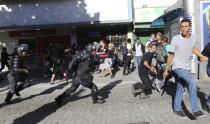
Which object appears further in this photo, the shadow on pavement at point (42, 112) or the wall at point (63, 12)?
the wall at point (63, 12)

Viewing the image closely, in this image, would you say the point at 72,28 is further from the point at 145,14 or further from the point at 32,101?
the point at 32,101

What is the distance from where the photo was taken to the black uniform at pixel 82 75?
10664 mm

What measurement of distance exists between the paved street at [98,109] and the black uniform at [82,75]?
29 cm

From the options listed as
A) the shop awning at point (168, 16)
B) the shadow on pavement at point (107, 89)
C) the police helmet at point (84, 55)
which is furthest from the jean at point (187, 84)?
the shop awning at point (168, 16)

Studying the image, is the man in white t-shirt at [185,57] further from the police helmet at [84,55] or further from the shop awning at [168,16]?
the shop awning at [168,16]

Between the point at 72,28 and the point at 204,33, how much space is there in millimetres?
12204

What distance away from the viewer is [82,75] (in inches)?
421

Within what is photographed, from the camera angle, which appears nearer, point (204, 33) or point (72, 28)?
point (204, 33)

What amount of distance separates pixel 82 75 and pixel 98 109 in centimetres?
110

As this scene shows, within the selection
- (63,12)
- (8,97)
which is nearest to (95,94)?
(8,97)

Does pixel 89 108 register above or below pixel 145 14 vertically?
below

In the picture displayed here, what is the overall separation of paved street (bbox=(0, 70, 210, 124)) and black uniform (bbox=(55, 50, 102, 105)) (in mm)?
292

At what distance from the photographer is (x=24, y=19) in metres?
25.1

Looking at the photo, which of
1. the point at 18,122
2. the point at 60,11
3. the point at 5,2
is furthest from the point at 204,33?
the point at 5,2
